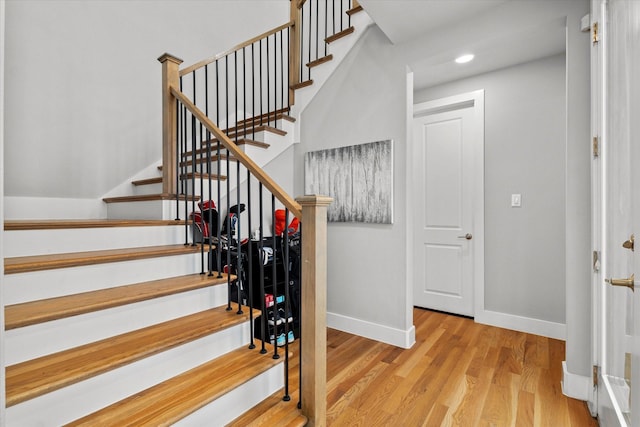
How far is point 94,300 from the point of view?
4.85 feet

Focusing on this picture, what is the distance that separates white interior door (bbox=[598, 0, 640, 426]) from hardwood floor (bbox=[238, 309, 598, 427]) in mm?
367

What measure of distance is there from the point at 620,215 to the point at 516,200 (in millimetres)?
1676

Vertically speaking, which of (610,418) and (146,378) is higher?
(146,378)

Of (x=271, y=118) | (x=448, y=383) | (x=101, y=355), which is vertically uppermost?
(x=271, y=118)

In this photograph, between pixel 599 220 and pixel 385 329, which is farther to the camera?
pixel 385 329

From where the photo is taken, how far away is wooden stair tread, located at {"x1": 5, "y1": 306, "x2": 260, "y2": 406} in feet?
3.66

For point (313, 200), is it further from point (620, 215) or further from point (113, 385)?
point (620, 215)

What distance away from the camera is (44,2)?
2609mm

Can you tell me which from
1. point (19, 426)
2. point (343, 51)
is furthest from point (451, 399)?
point (343, 51)

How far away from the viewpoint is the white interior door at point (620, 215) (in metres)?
1.02

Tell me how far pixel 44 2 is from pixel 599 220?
4.23 metres

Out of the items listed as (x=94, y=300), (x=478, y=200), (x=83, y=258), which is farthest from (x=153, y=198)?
(x=478, y=200)

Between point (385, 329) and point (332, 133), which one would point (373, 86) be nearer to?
point (332, 133)

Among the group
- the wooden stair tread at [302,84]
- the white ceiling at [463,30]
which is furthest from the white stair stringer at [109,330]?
the white ceiling at [463,30]
